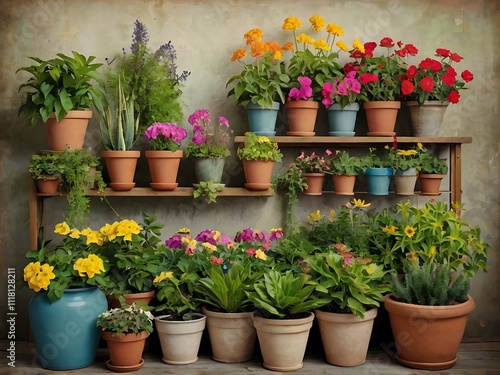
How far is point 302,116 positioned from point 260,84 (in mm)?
345

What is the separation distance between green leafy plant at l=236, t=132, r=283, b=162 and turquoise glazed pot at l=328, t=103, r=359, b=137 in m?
0.42

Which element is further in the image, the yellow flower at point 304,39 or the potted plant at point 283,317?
the yellow flower at point 304,39

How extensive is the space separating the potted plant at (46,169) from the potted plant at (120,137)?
0.29m

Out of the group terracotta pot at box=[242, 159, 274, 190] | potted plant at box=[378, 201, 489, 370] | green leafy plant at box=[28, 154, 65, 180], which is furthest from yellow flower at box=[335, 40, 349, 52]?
green leafy plant at box=[28, 154, 65, 180]

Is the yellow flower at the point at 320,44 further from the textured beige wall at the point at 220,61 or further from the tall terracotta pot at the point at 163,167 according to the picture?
the tall terracotta pot at the point at 163,167

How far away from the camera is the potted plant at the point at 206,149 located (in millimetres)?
4156

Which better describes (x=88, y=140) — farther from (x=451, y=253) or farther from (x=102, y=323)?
(x=451, y=253)

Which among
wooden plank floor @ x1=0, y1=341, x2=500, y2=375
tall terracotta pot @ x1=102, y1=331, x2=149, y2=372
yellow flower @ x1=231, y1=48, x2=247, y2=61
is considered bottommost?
wooden plank floor @ x1=0, y1=341, x2=500, y2=375

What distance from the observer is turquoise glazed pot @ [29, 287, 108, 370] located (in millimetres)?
3598

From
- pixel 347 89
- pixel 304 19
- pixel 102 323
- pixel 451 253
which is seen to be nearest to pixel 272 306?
pixel 102 323

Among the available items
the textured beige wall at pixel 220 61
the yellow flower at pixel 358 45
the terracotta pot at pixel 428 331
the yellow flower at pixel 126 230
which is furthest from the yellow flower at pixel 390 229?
the yellow flower at pixel 126 230

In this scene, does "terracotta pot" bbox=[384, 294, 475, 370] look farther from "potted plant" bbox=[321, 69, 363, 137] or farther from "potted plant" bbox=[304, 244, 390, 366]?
"potted plant" bbox=[321, 69, 363, 137]

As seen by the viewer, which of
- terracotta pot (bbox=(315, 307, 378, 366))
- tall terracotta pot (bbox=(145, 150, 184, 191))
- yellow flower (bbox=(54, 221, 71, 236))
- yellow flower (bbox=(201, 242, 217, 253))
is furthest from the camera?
tall terracotta pot (bbox=(145, 150, 184, 191))

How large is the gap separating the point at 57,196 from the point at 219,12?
1.63m
